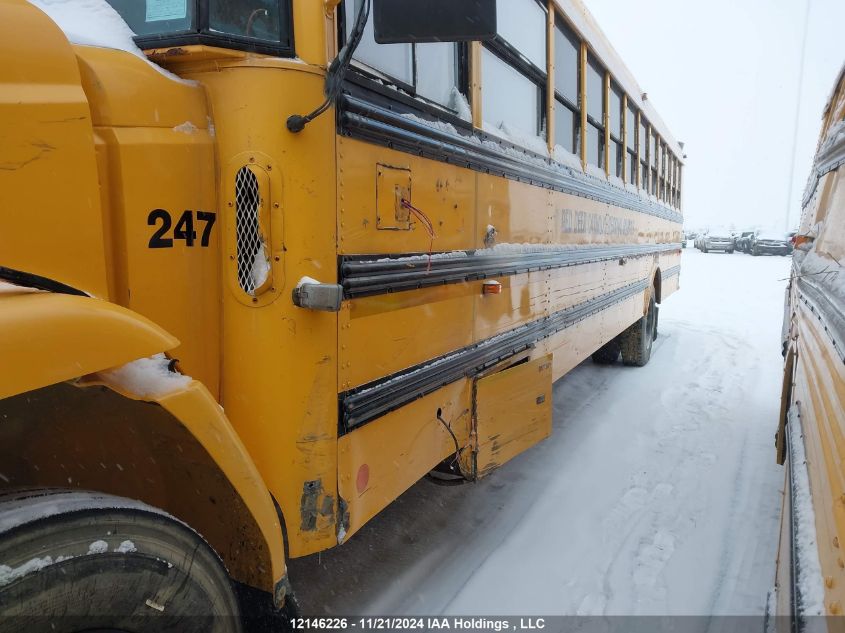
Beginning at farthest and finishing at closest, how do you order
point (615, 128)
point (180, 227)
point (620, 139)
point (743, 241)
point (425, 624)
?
point (743, 241)
point (620, 139)
point (615, 128)
point (425, 624)
point (180, 227)

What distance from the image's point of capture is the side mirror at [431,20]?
1441 millimetres

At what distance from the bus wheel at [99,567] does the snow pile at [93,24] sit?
3.33ft

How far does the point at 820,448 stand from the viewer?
151 centimetres

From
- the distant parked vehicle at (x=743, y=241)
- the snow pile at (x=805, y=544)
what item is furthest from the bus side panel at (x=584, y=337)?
the distant parked vehicle at (x=743, y=241)

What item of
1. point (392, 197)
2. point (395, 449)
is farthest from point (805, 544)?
point (392, 197)

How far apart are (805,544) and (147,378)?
4.65 ft

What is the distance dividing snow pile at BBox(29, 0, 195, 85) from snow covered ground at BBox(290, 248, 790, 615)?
6.42 ft

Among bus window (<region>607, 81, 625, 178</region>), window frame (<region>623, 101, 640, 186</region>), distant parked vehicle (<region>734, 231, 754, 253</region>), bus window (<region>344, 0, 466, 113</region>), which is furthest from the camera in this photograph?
distant parked vehicle (<region>734, 231, 754, 253</region>)

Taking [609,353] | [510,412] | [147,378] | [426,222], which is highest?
[426,222]

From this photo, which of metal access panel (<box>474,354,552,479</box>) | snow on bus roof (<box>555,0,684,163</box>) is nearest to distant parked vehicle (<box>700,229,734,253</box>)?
snow on bus roof (<box>555,0,684,163</box>)

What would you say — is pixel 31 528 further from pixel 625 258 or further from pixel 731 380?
pixel 731 380

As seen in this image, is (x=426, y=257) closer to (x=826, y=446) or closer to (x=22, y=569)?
(x=826, y=446)

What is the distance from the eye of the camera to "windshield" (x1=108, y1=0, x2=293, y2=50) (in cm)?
151

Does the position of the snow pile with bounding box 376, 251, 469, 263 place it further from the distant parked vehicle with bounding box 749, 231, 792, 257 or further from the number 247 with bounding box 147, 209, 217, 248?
the distant parked vehicle with bounding box 749, 231, 792, 257
